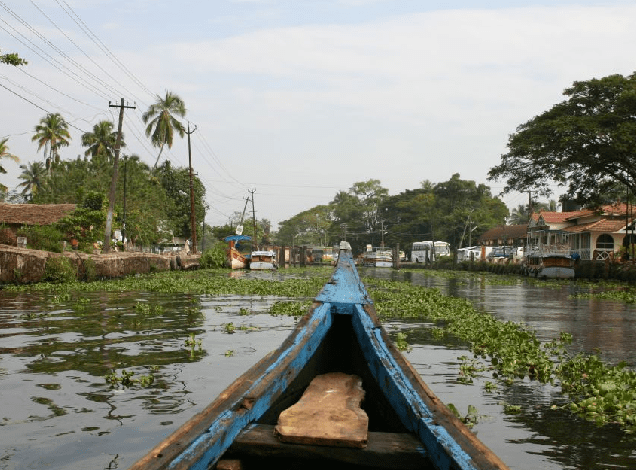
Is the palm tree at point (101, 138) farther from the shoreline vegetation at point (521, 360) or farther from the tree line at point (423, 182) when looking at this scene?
the shoreline vegetation at point (521, 360)

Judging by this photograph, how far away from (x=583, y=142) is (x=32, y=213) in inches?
1412

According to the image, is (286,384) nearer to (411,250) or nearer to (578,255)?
(578,255)

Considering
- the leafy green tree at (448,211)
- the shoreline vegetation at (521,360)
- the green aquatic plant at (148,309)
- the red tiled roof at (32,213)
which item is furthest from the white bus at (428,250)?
the green aquatic plant at (148,309)

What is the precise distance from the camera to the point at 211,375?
319 inches

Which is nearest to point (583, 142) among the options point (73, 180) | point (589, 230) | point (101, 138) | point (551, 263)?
point (551, 263)

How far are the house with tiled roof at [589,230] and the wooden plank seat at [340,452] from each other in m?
44.9

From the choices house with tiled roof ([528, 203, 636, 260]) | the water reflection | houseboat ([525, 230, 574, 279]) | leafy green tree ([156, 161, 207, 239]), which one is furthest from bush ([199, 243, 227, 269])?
the water reflection

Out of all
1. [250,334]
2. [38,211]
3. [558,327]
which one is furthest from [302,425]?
[38,211]

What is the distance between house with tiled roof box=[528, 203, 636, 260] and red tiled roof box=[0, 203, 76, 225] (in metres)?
36.0

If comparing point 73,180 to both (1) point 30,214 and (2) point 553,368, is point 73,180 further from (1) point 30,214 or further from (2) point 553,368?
(2) point 553,368

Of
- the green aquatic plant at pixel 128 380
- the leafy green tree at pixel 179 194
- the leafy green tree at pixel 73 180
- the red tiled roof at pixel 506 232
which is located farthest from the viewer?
the red tiled roof at pixel 506 232

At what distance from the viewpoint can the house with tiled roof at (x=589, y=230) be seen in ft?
162

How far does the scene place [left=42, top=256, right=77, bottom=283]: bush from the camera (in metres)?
25.0

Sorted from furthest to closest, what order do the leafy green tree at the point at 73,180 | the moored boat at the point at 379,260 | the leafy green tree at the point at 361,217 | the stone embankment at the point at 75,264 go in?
1. the leafy green tree at the point at 361,217
2. the moored boat at the point at 379,260
3. the leafy green tree at the point at 73,180
4. the stone embankment at the point at 75,264
